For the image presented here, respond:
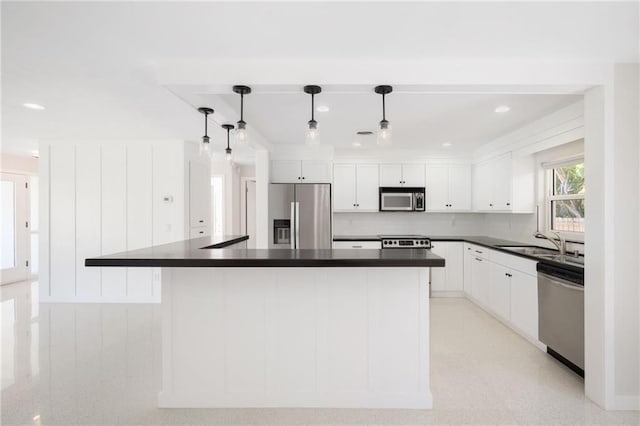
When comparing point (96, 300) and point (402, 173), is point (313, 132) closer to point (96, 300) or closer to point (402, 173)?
point (402, 173)

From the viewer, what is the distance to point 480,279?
4262mm

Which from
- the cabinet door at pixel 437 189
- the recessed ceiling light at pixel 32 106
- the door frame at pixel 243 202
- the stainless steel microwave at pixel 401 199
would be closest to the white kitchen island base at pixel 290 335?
the recessed ceiling light at pixel 32 106

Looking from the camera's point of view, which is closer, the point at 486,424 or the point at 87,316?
the point at 486,424

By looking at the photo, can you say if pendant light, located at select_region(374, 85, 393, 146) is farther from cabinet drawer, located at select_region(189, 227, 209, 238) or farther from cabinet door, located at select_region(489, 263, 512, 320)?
cabinet drawer, located at select_region(189, 227, 209, 238)

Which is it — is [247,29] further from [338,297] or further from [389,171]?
[389,171]

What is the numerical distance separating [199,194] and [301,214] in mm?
1535

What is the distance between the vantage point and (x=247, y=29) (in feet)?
5.72

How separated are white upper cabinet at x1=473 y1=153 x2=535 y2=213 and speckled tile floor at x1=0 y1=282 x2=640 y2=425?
147cm

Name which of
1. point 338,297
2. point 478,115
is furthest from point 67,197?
point 478,115

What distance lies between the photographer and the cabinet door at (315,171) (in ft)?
15.7

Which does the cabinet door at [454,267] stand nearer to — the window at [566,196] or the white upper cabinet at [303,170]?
the window at [566,196]

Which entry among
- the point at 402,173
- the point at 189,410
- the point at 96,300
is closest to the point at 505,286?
the point at 402,173

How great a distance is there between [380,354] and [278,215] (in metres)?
2.81

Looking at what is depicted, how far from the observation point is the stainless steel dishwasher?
246cm
